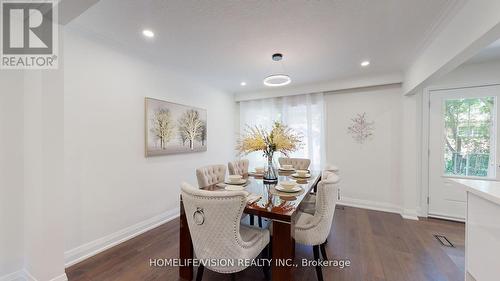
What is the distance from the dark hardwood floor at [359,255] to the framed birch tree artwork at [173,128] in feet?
3.97

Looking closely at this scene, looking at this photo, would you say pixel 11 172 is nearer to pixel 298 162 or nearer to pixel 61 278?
pixel 61 278

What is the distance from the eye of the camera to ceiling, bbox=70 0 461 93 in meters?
1.71

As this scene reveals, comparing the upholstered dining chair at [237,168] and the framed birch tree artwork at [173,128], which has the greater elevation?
the framed birch tree artwork at [173,128]

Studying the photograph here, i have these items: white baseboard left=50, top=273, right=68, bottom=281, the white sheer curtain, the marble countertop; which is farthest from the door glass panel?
white baseboard left=50, top=273, right=68, bottom=281

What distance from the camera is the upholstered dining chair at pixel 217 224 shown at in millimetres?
1264

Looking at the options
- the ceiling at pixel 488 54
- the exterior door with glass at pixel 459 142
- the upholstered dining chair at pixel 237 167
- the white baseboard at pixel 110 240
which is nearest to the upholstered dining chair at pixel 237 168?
the upholstered dining chair at pixel 237 167

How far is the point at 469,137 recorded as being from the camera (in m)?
3.01

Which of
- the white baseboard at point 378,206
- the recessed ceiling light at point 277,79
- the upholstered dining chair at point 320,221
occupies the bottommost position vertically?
the white baseboard at point 378,206

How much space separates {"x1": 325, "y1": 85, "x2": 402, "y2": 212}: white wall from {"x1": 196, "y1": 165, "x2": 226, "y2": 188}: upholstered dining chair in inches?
97.1

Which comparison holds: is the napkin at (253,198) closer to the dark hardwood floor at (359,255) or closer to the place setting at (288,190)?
the place setting at (288,190)

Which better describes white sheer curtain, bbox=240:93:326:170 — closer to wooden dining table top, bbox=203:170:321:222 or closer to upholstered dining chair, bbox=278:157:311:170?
upholstered dining chair, bbox=278:157:311:170

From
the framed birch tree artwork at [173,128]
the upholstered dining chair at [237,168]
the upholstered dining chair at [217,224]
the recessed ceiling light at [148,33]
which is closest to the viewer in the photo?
the upholstered dining chair at [217,224]

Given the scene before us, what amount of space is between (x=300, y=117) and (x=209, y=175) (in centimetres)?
262

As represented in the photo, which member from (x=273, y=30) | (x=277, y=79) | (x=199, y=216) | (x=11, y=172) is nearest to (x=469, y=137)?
(x=277, y=79)
